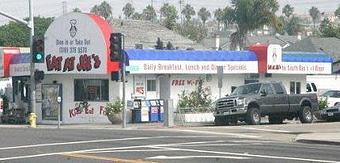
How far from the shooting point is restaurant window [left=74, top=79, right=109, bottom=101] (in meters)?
41.5

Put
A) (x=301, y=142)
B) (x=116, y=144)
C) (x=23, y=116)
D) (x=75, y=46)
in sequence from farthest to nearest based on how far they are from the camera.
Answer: (x=23, y=116) < (x=75, y=46) < (x=301, y=142) < (x=116, y=144)

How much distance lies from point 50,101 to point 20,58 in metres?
3.39

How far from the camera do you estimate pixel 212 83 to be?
4500 cm

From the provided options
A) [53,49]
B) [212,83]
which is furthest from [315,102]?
[53,49]

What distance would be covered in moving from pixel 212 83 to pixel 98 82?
751 centimetres

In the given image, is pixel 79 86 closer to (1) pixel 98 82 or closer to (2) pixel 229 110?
(1) pixel 98 82

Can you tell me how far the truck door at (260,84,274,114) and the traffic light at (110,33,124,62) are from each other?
6.95 meters

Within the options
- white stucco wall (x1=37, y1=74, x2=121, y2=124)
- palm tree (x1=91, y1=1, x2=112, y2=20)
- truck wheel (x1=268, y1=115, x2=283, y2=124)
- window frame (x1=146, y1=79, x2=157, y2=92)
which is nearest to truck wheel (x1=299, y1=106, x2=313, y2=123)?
truck wheel (x1=268, y1=115, x2=283, y2=124)

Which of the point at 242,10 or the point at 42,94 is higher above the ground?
the point at 242,10

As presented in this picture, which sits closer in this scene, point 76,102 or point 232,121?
point 232,121

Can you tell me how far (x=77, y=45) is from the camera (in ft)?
135

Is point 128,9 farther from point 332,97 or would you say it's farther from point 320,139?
point 320,139

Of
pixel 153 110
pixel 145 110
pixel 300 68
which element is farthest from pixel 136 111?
pixel 300 68

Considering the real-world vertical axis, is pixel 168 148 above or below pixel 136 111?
below
